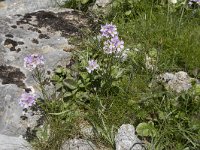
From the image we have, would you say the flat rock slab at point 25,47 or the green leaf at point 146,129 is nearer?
the green leaf at point 146,129

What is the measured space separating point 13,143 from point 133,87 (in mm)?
1311

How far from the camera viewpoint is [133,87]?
408 cm

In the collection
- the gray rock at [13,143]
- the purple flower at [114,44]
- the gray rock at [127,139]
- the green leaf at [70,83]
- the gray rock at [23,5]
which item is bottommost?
the gray rock at [13,143]

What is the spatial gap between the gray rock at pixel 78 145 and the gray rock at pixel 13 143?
346 millimetres

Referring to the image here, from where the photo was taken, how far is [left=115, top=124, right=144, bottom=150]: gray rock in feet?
11.4

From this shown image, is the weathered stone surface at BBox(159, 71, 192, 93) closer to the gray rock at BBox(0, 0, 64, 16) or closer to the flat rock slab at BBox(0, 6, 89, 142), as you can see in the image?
the flat rock slab at BBox(0, 6, 89, 142)

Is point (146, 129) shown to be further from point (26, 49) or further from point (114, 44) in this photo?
point (26, 49)

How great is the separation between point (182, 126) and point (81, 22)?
2035 mm

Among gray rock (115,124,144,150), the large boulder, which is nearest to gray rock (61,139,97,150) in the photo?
gray rock (115,124,144,150)

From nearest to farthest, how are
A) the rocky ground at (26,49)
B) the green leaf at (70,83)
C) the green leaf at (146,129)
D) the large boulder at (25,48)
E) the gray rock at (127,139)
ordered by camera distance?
the gray rock at (127,139)
the green leaf at (146,129)
the rocky ground at (26,49)
the large boulder at (25,48)
the green leaf at (70,83)

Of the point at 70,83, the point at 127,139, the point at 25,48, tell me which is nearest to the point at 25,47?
the point at 25,48

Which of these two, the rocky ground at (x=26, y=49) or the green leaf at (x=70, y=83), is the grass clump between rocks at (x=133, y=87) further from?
the rocky ground at (x=26, y=49)

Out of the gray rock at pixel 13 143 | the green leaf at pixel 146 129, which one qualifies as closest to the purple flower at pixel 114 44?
the green leaf at pixel 146 129

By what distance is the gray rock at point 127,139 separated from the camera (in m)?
3.48
